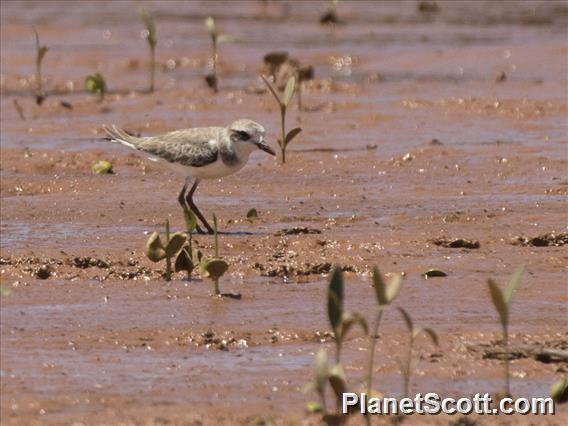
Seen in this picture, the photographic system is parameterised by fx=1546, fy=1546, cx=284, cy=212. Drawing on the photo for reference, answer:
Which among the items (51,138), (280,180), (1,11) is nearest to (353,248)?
(280,180)

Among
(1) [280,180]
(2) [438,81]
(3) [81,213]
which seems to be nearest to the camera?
(3) [81,213]

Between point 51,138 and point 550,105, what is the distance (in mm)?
4692

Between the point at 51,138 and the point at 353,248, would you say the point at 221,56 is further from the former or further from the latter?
the point at 353,248

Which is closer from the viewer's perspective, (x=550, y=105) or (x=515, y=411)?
(x=515, y=411)

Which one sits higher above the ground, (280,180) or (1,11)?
(1,11)

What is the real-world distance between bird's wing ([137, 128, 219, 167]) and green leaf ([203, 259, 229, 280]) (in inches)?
90.8

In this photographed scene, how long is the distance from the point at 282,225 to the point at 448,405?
3788 millimetres

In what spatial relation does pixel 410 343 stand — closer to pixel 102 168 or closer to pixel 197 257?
pixel 197 257

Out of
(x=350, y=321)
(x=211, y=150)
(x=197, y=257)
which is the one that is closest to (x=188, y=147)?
(x=211, y=150)

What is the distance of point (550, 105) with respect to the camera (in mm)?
14562

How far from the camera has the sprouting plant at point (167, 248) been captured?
8133 millimetres

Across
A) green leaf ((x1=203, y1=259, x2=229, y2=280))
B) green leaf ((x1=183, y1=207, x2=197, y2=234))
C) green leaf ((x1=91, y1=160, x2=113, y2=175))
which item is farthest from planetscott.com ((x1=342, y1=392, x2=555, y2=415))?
green leaf ((x1=91, y1=160, x2=113, y2=175))

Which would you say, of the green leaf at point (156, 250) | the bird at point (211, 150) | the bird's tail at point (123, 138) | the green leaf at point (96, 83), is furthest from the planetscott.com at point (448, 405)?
the green leaf at point (96, 83)

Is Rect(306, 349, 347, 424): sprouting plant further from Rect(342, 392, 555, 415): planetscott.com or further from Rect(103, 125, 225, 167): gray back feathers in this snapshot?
Rect(103, 125, 225, 167): gray back feathers
